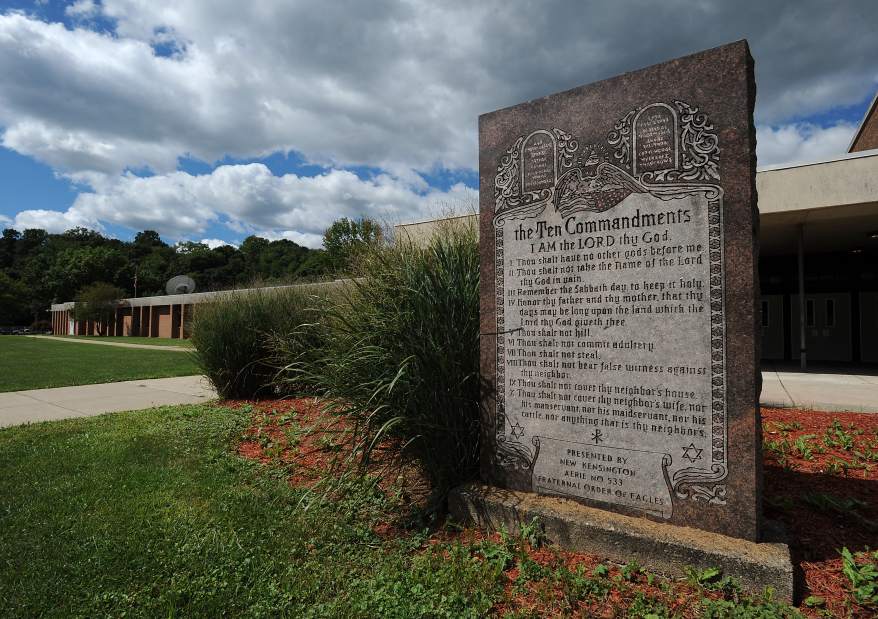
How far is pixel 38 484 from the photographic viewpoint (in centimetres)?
440

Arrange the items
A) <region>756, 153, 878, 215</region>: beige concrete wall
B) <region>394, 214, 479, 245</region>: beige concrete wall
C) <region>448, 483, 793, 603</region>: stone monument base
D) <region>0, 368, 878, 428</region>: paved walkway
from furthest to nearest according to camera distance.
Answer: <region>756, 153, 878, 215</region>: beige concrete wall → <region>0, 368, 878, 428</region>: paved walkway → <region>394, 214, 479, 245</region>: beige concrete wall → <region>448, 483, 793, 603</region>: stone monument base

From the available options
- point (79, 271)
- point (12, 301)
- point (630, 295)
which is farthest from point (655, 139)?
point (12, 301)

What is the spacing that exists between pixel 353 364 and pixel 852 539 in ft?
10.4

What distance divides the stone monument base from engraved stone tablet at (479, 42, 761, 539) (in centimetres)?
10

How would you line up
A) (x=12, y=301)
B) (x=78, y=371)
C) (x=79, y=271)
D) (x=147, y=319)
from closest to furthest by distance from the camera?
(x=78, y=371) → (x=147, y=319) → (x=79, y=271) → (x=12, y=301)

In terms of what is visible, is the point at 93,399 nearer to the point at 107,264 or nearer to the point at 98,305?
the point at 98,305

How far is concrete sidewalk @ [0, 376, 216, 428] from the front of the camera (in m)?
8.00

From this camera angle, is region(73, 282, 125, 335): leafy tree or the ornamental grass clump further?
region(73, 282, 125, 335): leafy tree

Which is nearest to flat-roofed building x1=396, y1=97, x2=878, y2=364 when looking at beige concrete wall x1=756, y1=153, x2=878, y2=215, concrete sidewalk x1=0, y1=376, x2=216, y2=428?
beige concrete wall x1=756, y1=153, x2=878, y2=215

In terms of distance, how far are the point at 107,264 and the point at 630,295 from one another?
336 feet

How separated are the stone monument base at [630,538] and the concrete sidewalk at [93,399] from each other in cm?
724

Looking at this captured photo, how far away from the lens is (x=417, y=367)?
3486 millimetres

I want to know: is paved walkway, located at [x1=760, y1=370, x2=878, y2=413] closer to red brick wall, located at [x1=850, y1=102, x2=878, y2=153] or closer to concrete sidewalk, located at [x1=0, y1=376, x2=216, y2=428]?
concrete sidewalk, located at [x1=0, y1=376, x2=216, y2=428]

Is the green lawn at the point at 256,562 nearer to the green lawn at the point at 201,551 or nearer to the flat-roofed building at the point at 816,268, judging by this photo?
the green lawn at the point at 201,551
